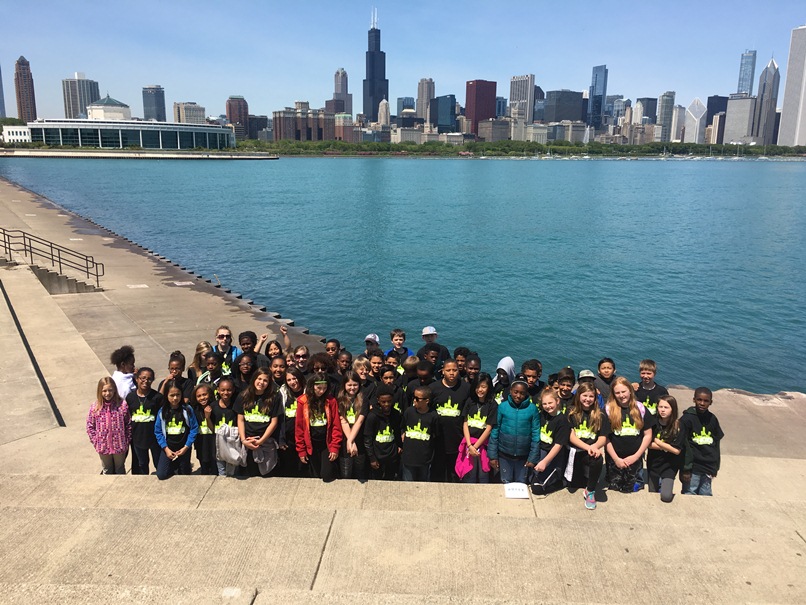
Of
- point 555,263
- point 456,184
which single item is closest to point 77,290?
point 555,263

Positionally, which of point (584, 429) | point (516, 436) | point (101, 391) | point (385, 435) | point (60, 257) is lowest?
point (60, 257)

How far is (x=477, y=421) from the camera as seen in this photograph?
289 inches

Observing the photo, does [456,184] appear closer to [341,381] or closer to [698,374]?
[698,374]

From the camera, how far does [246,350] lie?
369 inches

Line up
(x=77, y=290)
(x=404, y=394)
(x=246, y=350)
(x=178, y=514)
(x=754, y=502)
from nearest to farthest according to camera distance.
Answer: (x=178, y=514)
(x=754, y=502)
(x=404, y=394)
(x=246, y=350)
(x=77, y=290)

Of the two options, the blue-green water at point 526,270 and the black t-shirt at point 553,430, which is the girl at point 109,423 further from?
the blue-green water at point 526,270

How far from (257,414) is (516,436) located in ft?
9.43

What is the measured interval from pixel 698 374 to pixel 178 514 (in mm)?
18829

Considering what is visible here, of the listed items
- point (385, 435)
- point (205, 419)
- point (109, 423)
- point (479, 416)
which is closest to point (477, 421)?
point (479, 416)

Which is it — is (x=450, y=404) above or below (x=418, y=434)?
above

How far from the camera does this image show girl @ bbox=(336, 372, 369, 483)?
7.16 metres

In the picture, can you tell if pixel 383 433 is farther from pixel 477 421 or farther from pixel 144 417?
pixel 144 417

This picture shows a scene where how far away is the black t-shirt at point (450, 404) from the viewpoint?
7.49m

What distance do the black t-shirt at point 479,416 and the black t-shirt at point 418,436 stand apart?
0.38 meters
